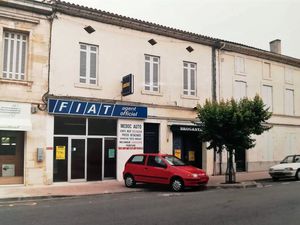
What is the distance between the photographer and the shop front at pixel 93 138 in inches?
707

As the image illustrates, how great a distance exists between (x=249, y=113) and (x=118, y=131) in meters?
6.37

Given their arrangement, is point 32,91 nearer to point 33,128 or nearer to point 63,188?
point 33,128

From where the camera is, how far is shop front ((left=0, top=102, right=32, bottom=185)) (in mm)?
16406

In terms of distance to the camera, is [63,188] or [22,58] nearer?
[63,188]

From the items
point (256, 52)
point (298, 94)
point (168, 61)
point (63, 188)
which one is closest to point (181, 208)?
point (63, 188)

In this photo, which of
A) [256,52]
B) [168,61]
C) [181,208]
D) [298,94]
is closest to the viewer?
[181,208]

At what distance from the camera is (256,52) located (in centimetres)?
2578

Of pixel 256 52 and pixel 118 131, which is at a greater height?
pixel 256 52

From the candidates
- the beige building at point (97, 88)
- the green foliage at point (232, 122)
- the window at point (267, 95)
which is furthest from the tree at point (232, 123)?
the window at point (267, 95)

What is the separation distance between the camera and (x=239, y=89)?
82.3ft

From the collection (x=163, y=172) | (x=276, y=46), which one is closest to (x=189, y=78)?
(x=163, y=172)

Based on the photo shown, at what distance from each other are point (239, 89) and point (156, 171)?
10969 millimetres

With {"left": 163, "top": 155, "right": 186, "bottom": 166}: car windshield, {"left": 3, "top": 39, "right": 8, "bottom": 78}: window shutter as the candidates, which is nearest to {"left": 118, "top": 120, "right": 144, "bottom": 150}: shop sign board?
{"left": 163, "top": 155, "right": 186, "bottom": 166}: car windshield

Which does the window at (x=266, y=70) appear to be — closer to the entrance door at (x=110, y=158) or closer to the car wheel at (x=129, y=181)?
the entrance door at (x=110, y=158)
